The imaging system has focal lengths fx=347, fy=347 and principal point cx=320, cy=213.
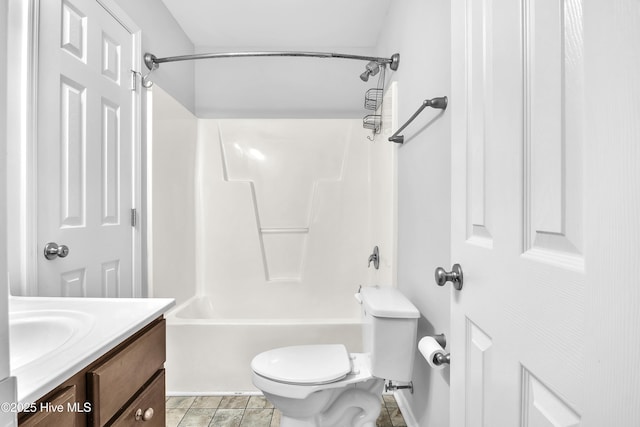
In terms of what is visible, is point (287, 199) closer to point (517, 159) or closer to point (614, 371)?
point (517, 159)

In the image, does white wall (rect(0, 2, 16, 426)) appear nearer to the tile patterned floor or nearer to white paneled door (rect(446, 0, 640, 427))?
white paneled door (rect(446, 0, 640, 427))

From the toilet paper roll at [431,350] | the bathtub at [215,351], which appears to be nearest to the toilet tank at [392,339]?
the toilet paper roll at [431,350]

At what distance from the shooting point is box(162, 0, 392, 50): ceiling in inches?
88.2

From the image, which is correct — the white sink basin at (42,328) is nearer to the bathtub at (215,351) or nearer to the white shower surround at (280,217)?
the bathtub at (215,351)

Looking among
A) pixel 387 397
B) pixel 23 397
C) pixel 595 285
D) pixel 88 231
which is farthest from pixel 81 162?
pixel 387 397

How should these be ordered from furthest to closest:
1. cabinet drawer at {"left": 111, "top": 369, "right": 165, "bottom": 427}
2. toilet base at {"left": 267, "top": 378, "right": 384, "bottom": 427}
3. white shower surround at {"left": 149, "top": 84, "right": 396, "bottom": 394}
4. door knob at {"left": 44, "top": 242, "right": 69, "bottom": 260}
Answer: white shower surround at {"left": 149, "top": 84, "right": 396, "bottom": 394}, toilet base at {"left": 267, "top": 378, "right": 384, "bottom": 427}, door knob at {"left": 44, "top": 242, "right": 69, "bottom": 260}, cabinet drawer at {"left": 111, "top": 369, "right": 165, "bottom": 427}

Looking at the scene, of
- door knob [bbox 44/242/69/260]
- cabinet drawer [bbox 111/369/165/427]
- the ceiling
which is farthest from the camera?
the ceiling

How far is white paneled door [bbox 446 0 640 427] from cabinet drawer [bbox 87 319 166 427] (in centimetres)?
77

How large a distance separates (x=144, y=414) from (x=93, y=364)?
284 millimetres

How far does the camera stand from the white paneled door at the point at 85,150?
126cm

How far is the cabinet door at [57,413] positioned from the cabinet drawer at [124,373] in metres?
0.06

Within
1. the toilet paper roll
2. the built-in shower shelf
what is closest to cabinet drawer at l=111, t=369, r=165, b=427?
the toilet paper roll

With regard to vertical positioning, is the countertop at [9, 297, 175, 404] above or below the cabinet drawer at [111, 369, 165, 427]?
above

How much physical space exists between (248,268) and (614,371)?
2616 millimetres
